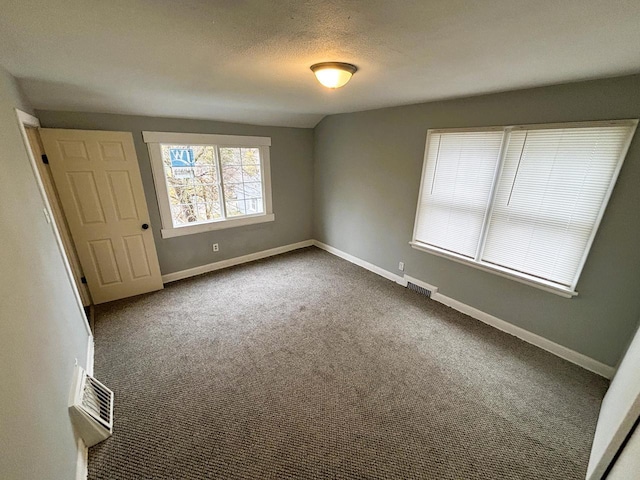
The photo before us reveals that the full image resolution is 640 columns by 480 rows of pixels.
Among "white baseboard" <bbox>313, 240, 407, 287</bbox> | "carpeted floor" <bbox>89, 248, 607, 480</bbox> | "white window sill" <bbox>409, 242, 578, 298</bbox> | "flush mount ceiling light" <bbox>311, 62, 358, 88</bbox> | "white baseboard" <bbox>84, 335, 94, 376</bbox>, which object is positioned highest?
"flush mount ceiling light" <bbox>311, 62, 358, 88</bbox>

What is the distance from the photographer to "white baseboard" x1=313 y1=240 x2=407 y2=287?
11.4 ft

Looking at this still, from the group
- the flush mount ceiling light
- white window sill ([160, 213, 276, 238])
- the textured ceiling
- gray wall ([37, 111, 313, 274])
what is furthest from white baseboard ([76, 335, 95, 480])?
the flush mount ceiling light

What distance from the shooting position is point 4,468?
74 cm

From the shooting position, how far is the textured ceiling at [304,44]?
92 cm

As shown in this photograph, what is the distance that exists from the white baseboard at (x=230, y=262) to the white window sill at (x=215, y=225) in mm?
540

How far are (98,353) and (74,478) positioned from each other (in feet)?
3.84

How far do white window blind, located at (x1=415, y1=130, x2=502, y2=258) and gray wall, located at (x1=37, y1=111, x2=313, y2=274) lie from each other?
2178 millimetres

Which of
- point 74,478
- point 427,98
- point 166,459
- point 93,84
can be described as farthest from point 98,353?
point 427,98

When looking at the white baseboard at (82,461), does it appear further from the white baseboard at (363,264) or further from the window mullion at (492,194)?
the window mullion at (492,194)

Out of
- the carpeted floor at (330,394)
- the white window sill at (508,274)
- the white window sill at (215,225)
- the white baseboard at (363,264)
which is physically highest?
the white window sill at (215,225)

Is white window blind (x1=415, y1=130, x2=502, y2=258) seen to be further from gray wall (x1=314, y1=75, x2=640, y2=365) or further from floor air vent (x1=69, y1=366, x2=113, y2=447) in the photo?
floor air vent (x1=69, y1=366, x2=113, y2=447)

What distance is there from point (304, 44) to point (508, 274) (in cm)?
259

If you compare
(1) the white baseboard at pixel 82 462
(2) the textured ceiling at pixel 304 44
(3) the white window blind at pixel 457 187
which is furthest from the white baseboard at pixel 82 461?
(3) the white window blind at pixel 457 187

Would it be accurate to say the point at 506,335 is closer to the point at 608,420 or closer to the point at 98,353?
the point at 608,420
